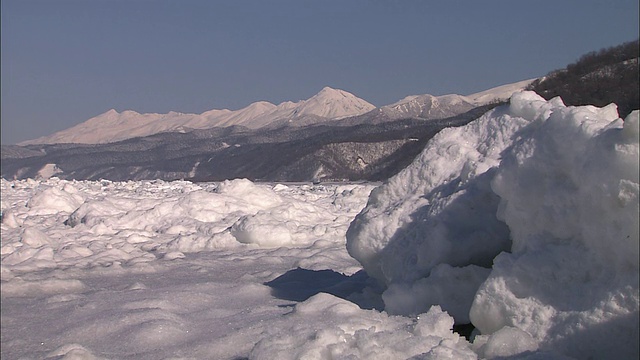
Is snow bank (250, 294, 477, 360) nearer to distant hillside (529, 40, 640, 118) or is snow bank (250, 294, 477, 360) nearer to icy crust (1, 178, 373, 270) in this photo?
icy crust (1, 178, 373, 270)

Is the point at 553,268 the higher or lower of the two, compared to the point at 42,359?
higher

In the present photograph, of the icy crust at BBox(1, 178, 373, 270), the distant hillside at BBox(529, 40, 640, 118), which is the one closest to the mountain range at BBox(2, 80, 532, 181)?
the distant hillside at BBox(529, 40, 640, 118)

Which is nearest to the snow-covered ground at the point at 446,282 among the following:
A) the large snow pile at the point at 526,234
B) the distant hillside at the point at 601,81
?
the large snow pile at the point at 526,234

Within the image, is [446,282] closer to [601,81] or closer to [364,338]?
[364,338]

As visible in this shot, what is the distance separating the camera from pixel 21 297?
5.00 metres

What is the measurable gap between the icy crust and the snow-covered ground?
114 centimetres

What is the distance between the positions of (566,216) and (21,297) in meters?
4.25

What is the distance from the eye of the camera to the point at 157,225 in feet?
29.7

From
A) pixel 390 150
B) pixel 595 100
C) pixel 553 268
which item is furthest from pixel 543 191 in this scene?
pixel 390 150

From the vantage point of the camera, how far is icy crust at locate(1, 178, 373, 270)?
7.04 meters

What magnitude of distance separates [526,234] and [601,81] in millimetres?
37986

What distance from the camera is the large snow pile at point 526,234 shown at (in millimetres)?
2469

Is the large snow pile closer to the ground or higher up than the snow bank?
higher up

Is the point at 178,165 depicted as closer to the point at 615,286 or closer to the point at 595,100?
the point at 595,100
